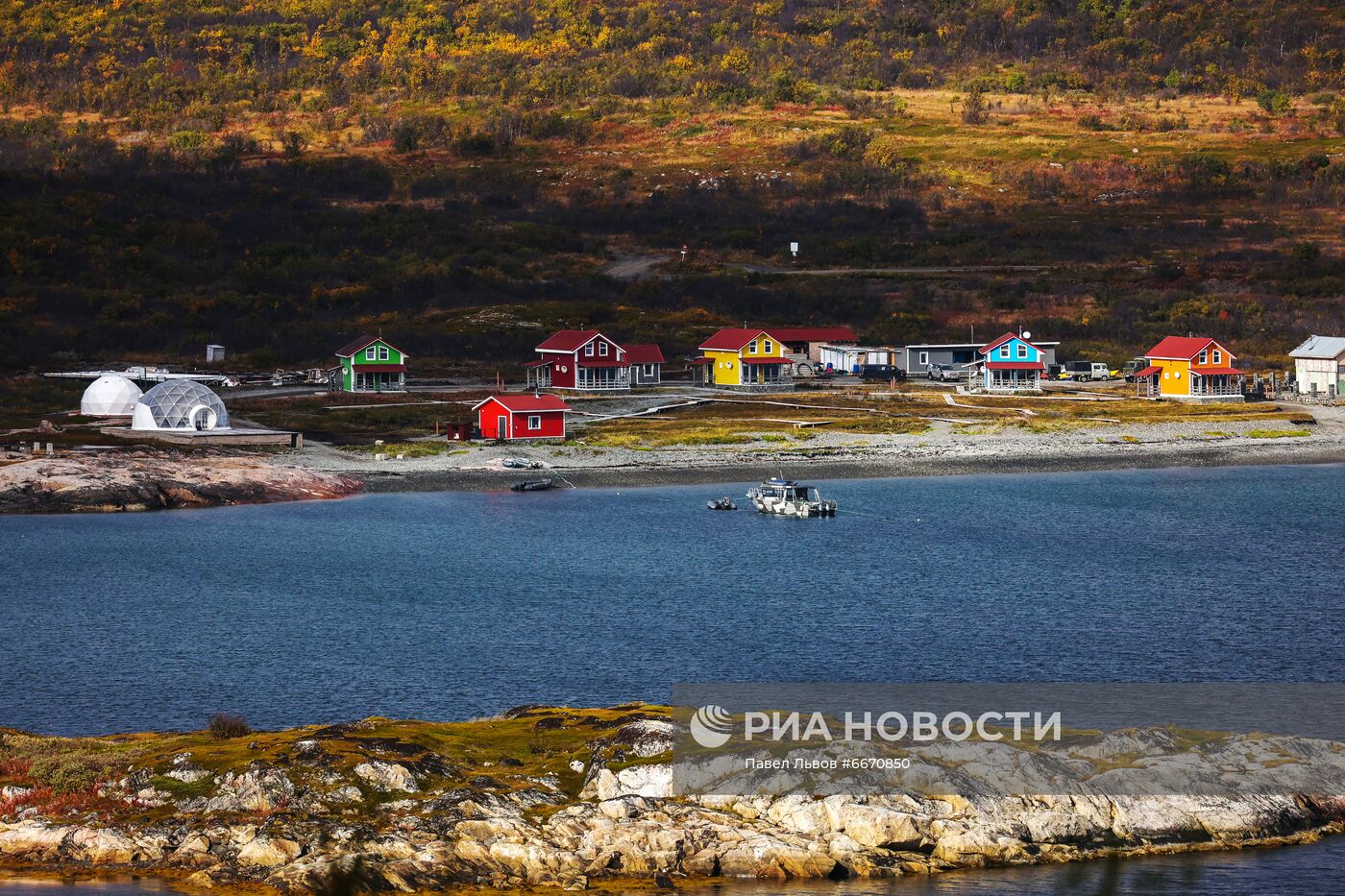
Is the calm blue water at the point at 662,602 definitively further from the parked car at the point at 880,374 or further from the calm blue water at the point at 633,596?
the parked car at the point at 880,374

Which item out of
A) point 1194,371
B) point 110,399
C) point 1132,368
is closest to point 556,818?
point 110,399

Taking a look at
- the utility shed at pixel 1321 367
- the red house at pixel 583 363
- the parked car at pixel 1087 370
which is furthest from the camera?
the parked car at pixel 1087 370

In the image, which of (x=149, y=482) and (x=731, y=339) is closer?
(x=149, y=482)

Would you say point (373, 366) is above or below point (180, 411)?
above

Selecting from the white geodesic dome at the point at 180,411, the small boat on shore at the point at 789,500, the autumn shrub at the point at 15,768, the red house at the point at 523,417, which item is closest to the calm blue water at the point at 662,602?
the small boat on shore at the point at 789,500

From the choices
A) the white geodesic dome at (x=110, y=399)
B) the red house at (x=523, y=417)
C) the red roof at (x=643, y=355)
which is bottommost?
the red house at (x=523, y=417)

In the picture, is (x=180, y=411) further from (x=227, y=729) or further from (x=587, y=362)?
(x=227, y=729)

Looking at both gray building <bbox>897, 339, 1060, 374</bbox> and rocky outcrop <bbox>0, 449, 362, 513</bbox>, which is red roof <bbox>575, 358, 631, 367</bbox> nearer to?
gray building <bbox>897, 339, 1060, 374</bbox>
